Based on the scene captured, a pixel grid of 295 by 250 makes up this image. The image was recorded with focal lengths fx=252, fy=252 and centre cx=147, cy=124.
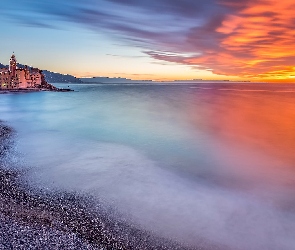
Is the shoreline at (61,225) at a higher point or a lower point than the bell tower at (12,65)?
lower

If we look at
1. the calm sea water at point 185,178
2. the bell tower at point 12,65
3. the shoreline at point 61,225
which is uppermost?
the bell tower at point 12,65

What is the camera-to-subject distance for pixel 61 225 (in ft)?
24.8

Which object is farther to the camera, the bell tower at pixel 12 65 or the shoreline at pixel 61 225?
the bell tower at pixel 12 65

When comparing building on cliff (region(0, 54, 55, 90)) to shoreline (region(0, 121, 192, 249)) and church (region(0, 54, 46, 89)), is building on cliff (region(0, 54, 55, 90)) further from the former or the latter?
shoreline (region(0, 121, 192, 249))

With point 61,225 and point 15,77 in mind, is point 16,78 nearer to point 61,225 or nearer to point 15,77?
point 15,77

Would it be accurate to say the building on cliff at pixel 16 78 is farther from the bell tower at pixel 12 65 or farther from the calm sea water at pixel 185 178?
the calm sea water at pixel 185 178

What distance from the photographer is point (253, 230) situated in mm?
8344

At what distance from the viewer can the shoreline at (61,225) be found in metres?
6.71

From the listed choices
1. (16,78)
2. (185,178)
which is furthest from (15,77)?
(185,178)

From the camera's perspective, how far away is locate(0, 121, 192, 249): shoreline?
22.0ft

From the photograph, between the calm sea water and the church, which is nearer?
the calm sea water

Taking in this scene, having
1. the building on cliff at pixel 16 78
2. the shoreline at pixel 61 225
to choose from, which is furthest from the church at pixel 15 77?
the shoreline at pixel 61 225

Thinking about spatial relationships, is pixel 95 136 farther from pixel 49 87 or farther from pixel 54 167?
pixel 49 87

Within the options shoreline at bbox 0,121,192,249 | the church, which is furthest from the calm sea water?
the church
